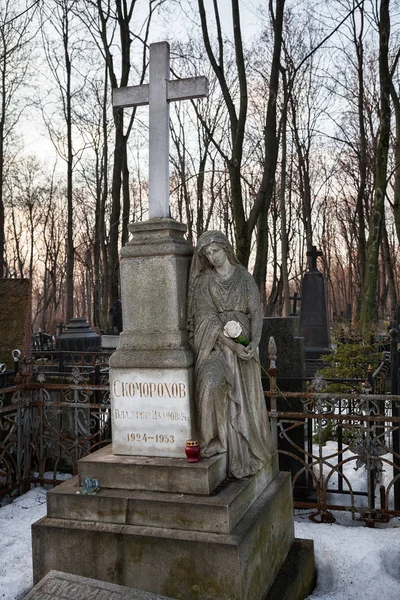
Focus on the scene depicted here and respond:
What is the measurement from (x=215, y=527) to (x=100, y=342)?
14.5m

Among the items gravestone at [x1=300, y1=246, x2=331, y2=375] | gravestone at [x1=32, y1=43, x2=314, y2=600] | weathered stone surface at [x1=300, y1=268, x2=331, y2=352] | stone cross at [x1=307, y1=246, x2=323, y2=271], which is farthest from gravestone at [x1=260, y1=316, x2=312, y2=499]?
stone cross at [x1=307, y1=246, x2=323, y2=271]

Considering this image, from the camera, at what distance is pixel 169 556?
3146 millimetres

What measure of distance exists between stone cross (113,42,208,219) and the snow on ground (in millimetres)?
2849

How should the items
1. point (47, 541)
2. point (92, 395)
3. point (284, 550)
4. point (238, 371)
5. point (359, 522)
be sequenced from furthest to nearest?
point (92, 395) < point (359, 522) < point (284, 550) < point (238, 371) < point (47, 541)

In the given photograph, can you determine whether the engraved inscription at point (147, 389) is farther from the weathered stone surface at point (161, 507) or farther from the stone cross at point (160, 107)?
the stone cross at point (160, 107)

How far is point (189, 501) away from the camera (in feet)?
10.5

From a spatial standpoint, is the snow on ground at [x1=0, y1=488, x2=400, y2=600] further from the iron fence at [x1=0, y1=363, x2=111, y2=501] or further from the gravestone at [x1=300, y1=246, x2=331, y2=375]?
the gravestone at [x1=300, y1=246, x2=331, y2=375]

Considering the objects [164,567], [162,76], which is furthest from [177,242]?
[164,567]

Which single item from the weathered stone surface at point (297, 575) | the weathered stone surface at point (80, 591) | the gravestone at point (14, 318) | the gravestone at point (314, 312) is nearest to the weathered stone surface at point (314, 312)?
the gravestone at point (314, 312)

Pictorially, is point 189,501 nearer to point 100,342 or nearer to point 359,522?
point 359,522

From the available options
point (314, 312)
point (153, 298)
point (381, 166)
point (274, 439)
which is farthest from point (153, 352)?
point (314, 312)

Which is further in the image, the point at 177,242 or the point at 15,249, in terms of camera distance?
the point at 15,249

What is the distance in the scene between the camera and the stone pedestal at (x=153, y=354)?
358 cm

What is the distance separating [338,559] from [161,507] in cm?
175
